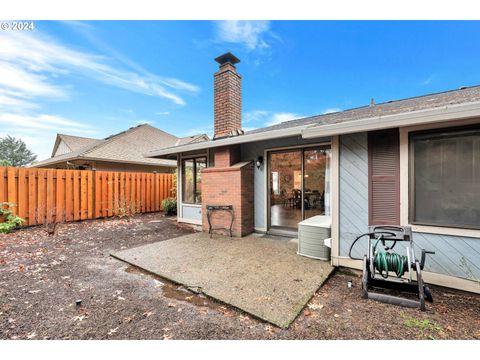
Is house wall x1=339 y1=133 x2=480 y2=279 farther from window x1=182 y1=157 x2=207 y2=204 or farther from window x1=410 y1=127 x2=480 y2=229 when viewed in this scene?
window x1=182 y1=157 x2=207 y2=204

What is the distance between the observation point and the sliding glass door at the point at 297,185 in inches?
212

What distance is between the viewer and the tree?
33156mm

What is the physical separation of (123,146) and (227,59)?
981cm

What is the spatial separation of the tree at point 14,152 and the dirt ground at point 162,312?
43.7 meters

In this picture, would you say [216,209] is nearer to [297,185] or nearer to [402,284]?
[297,185]

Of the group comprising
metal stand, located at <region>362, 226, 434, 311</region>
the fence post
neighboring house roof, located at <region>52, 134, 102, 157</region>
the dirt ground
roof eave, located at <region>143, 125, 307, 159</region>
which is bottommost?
the dirt ground

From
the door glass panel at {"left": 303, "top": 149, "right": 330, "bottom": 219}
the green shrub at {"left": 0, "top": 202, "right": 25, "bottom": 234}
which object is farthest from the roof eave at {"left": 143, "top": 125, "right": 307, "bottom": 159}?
the green shrub at {"left": 0, "top": 202, "right": 25, "bottom": 234}

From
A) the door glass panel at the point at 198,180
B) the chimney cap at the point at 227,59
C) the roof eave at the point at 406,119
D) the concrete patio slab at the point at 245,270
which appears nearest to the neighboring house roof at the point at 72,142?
the door glass panel at the point at 198,180

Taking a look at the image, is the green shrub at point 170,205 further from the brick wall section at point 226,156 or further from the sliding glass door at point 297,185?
the sliding glass door at point 297,185

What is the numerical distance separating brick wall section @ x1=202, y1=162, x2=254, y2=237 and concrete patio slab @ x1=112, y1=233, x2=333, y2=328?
2.00ft

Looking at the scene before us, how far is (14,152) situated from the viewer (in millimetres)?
33906

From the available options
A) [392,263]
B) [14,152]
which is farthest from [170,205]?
[14,152]

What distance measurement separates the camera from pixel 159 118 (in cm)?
1945
